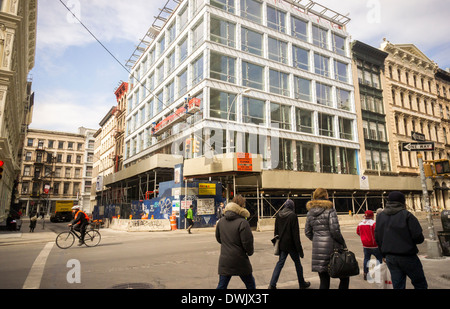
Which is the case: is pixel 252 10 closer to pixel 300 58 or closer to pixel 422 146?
pixel 300 58

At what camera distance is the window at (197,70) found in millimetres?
26461

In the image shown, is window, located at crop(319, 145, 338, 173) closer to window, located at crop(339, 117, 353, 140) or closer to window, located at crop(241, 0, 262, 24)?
window, located at crop(339, 117, 353, 140)

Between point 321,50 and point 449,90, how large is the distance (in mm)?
27142

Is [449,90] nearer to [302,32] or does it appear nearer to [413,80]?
[413,80]

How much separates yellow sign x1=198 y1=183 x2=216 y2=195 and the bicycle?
10.1 meters

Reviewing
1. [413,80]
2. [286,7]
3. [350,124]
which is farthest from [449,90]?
[286,7]

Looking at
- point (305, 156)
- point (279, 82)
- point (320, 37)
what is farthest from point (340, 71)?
point (305, 156)

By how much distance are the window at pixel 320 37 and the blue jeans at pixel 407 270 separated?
112ft

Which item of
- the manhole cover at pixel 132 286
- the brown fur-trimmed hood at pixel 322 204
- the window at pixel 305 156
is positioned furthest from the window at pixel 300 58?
the manhole cover at pixel 132 286

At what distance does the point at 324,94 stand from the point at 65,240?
97.6 ft

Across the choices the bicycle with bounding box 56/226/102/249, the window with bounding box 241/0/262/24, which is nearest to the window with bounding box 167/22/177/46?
the window with bounding box 241/0/262/24

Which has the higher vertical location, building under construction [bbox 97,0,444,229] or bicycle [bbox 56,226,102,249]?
building under construction [bbox 97,0,444,229]

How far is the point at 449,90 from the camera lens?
45.5 m

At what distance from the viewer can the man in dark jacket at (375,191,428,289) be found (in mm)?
4012
